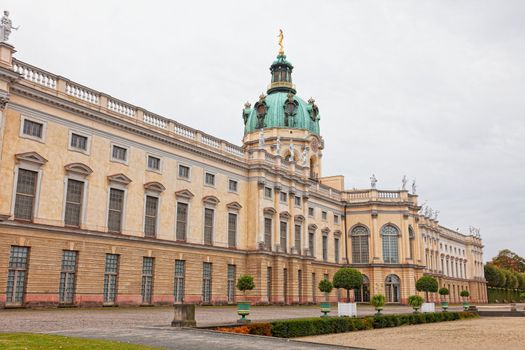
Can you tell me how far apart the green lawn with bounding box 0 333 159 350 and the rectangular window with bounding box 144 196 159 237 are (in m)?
24.6

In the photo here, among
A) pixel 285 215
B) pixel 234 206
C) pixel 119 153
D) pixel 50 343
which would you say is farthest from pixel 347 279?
pixel 50 343

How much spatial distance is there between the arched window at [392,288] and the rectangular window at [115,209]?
41.4 meters

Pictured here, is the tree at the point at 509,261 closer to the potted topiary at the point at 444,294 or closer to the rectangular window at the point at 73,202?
the potted topiary at the point at 444,294

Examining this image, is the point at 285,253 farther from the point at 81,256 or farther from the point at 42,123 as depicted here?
the point at 42,123

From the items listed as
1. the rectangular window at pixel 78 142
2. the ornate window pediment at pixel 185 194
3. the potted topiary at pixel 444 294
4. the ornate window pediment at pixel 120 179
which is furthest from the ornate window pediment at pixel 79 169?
the potted topiary at pixel 444 294

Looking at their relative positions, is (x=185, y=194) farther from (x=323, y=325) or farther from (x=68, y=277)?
(x=323, y=325)

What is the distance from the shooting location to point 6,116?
30.2m

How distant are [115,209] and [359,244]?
40.3 m

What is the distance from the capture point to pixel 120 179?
121 feet

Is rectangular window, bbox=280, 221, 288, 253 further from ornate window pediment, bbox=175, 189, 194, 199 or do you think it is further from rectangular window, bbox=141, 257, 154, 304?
rectangular window, bbox=141, 257, 154, 304

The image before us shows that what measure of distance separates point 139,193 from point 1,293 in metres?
12.1

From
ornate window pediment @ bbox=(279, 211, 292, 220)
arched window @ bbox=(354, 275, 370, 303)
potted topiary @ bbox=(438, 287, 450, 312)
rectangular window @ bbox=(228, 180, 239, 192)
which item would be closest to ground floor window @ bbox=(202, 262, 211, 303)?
rectangular window @ bbox=(228, 180, 239, 192)

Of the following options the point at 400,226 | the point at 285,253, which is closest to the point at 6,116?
the point at 285,253

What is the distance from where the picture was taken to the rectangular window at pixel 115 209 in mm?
36344
